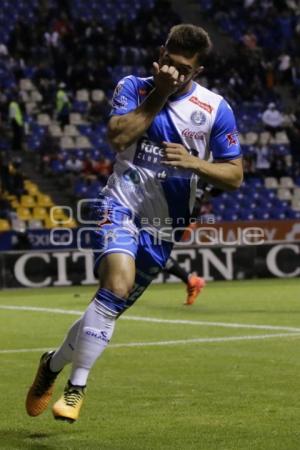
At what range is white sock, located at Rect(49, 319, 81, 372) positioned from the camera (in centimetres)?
710

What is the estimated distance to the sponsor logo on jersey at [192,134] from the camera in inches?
289

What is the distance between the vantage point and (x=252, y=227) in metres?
26.8

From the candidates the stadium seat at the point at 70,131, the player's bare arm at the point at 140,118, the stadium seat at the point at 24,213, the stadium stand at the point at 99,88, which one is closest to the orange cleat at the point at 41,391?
the player's bare arm at the point at 140,118

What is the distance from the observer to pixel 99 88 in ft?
106

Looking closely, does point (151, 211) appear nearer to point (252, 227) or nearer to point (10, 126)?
point (252, 227)

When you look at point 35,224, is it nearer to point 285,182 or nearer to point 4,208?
point 4,208

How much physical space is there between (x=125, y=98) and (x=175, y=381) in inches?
125

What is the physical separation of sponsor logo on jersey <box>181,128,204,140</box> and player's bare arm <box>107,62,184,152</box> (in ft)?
1.42

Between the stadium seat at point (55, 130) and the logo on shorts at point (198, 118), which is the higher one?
the logo on shorts at point (198, 118)

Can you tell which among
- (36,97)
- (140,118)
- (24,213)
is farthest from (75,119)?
(140,118)

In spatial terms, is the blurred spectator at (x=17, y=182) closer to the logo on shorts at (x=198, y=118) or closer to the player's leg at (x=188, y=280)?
the player's leg at (x=188, y=280)

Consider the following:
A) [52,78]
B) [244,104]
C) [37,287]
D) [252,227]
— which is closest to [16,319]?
[37,287]

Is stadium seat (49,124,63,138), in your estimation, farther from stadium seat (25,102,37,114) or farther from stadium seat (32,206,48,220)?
stadium seat (32,206,48,220)

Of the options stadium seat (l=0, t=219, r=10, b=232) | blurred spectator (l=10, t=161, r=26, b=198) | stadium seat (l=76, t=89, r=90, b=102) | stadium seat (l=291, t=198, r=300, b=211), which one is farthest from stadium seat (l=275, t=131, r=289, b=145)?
stadium seat (l=0, t=219, r=10, b=232)
